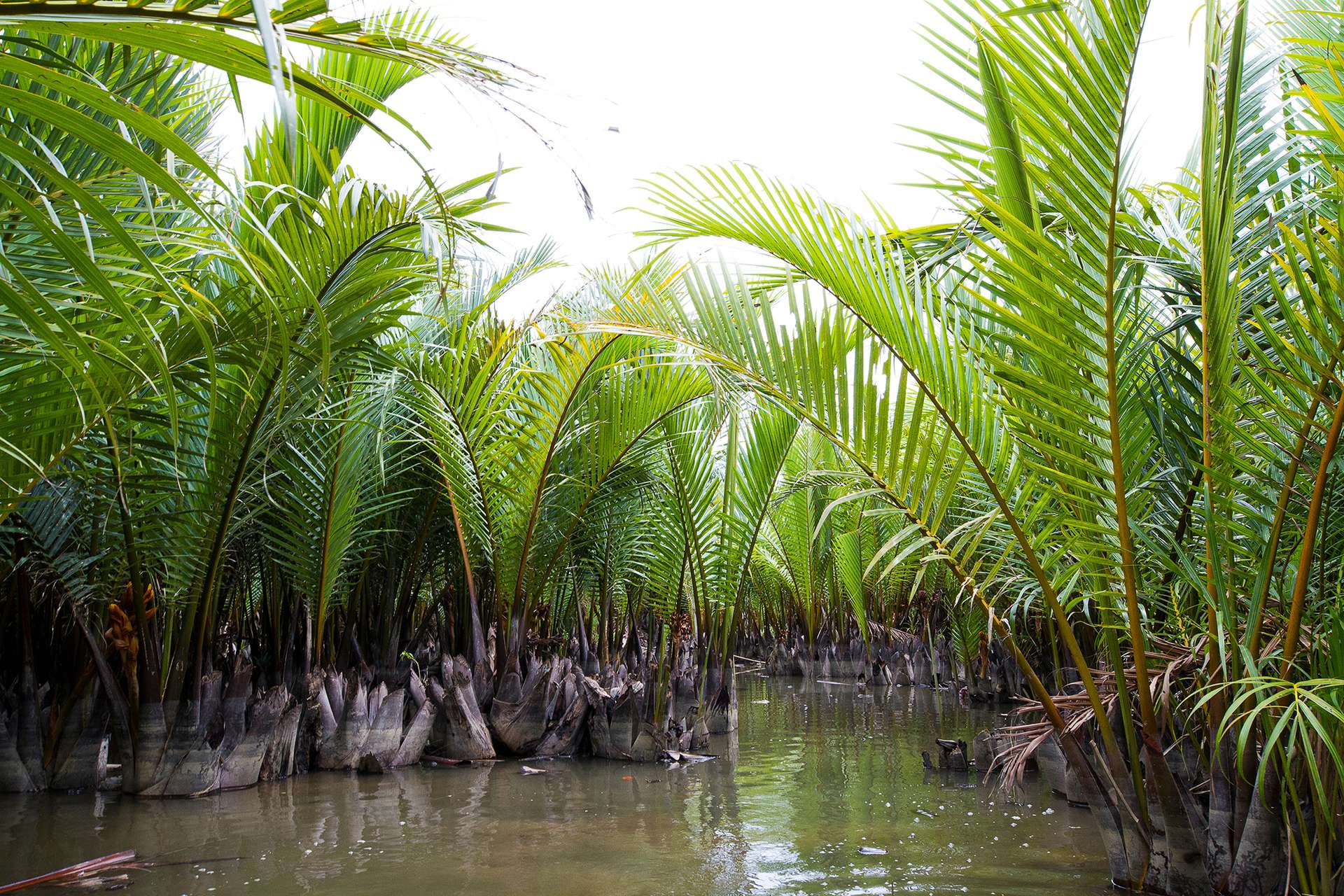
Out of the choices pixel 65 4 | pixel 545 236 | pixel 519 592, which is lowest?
pixel 519 592

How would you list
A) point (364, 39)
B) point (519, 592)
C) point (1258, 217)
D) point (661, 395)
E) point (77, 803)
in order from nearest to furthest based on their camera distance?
1. point (364, 39)
2. point (1258, 217)
3. point (77, 803)
4. point (661, 395)
5. point (519, 592)

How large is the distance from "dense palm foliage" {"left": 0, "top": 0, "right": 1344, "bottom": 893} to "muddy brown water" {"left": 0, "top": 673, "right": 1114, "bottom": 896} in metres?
0.29

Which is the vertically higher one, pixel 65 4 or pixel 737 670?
pixel 65 4

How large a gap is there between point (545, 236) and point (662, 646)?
9.99ft

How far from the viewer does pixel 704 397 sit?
4410mm

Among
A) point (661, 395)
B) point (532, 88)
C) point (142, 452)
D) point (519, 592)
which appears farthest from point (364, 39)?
point (519, 592)

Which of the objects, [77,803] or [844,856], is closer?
[844,856]

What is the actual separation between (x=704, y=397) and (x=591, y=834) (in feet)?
6.61

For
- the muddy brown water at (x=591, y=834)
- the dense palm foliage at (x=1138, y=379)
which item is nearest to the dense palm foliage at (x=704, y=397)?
the dense palm foliage at (x=1138, y=379)

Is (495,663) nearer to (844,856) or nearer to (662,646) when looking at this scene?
(662,646)

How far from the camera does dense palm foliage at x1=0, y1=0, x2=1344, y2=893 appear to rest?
1.75 metres

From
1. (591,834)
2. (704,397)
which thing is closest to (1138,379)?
(591,834)

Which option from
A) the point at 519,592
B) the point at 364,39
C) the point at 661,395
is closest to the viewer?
the point at 364,39

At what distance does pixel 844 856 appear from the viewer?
9.37 ft
